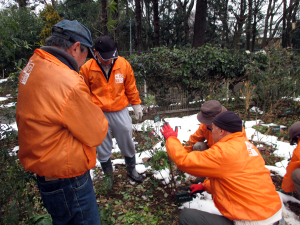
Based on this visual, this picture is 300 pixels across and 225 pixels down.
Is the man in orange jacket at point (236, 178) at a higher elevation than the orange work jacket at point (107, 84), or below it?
below

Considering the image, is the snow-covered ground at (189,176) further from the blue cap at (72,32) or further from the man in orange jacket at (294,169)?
the blue cap at (72,32)

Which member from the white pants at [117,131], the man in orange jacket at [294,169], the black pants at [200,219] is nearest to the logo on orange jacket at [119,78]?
the white pants at [117,131]

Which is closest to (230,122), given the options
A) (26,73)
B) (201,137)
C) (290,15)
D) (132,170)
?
(201,137)

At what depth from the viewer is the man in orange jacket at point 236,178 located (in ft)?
4.83

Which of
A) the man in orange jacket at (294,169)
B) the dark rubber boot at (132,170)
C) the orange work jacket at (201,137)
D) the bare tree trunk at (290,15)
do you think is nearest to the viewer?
the man in orange jacket at (294,169)

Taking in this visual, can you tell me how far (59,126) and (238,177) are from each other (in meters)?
1.28

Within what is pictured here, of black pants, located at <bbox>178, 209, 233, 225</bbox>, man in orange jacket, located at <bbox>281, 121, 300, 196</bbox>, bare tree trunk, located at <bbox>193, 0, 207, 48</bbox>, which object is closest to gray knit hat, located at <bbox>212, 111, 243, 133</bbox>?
black pants, located at <bbox>178, 209, 233, 225</bbox>

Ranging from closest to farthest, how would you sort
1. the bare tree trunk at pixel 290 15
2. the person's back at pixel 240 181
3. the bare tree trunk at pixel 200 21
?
the person's back at pixel 240 181
the bare tree trunk at pixel 200 21
the bare tree trunk at pixel 290 15

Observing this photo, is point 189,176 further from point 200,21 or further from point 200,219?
→ point 200,21

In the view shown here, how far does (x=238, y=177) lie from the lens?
1493 millimetres

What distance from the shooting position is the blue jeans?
1283mm

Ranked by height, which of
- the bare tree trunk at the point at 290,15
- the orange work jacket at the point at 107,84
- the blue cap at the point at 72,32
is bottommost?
the orange work jacket at the point at 107,84

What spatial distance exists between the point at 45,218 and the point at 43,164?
24.3 inches

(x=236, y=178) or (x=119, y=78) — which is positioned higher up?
(x=119, y=78)
